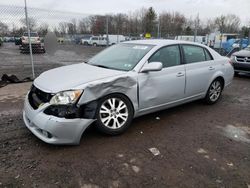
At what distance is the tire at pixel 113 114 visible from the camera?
10.5 ft

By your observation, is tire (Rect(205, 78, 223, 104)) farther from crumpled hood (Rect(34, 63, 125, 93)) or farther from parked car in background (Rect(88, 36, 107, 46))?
parked car in background (Rect(88, 36, 107, 46))

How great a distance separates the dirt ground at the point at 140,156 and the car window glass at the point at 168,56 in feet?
3.62

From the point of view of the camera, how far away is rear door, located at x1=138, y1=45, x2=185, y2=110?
3598 millimetres

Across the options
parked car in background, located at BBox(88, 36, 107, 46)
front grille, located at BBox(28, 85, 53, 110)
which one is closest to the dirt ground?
front grille, located at BBox(28, 85, 53, 110)

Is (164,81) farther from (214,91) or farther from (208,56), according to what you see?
(214,91)

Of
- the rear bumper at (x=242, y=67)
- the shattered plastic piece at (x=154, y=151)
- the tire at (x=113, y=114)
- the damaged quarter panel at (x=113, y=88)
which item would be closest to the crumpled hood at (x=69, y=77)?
the damaged quarter panel at (x=113, y=88)

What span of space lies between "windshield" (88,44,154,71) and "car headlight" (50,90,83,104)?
3.32 ft

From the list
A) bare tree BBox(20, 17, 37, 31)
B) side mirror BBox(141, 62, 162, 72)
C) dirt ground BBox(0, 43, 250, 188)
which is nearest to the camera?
dirt ground BBox(0, 43, 250, 188)

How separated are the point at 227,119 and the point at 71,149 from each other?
3122 millimetres

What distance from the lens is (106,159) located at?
9.30 feet

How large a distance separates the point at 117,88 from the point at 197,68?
6.78 ft

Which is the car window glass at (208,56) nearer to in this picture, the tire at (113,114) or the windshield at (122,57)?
the windshield at (122,57)

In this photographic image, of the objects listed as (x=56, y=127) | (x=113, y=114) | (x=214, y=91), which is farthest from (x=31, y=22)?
(x=214, y=91)

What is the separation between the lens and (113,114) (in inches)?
131
